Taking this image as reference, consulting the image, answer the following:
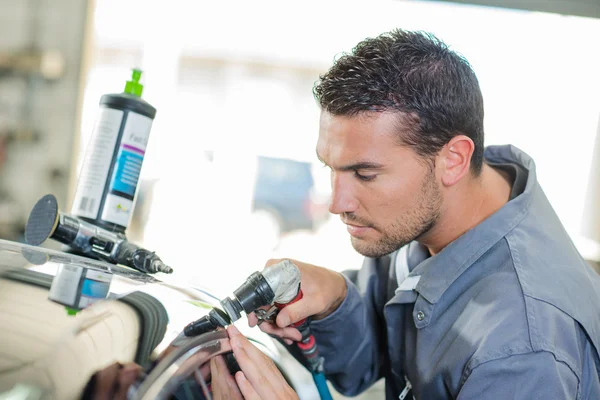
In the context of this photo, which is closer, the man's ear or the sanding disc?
the sanding disc

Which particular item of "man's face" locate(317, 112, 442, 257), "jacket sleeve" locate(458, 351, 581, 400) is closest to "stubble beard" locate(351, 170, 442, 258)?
"man's face" locate(317, 112, 442, 257)

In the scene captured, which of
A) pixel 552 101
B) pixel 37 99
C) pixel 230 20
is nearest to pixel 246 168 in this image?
pixel 230 20

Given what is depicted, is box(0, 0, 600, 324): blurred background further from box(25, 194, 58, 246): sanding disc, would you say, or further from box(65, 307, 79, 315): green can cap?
box(65, 307, 79, 315): green can cap

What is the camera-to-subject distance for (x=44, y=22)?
1.95 metres

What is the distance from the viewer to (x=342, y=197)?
3.53 feet

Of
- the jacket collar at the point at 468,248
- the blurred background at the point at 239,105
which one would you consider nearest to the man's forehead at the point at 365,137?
the jacket collar at the point at 468,248

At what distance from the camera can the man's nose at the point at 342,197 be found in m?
1.08

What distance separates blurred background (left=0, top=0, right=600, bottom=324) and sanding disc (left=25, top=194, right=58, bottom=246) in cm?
110

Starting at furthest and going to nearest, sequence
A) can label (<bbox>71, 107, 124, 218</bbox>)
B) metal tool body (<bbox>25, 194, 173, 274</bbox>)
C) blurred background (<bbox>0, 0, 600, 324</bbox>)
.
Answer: blurred background (<bbox>0, 0, 600, 324</bbox>) → can label (<bbox>71, 107, 124, 218</bbox>) → metal tool body (<bbox>25, 194, 173, 274</bbox>)

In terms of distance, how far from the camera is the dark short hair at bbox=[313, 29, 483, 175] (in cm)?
105

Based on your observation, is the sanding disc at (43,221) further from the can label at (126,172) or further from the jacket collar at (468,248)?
the jacket collar at (468,248)

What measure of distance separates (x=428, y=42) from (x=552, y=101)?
1431 millimetres

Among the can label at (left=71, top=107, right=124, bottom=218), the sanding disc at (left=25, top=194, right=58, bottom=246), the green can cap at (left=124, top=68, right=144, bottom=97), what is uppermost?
the green can cap at (left=124, top=68, right=144, bottom=97)

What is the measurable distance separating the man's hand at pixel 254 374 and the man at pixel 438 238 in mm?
151
